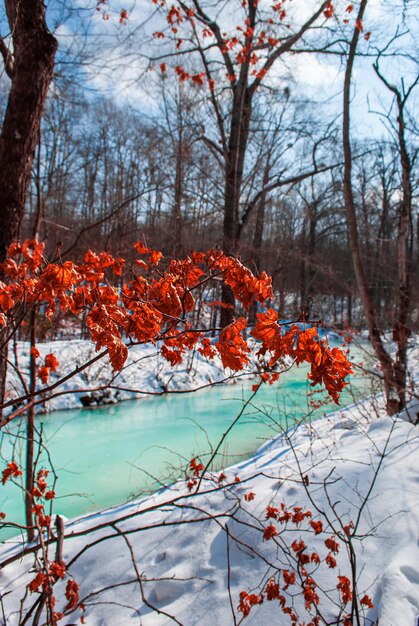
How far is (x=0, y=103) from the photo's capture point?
7781mm

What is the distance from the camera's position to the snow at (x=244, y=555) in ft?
6.95

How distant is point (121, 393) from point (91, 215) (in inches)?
523

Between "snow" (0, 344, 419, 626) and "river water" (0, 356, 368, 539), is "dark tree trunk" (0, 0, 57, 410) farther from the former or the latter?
"river water" (0, 356, 368, 539)

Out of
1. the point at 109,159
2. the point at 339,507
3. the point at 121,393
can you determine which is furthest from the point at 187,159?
the point at 109,159

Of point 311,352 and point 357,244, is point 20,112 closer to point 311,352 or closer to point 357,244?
point 311,352

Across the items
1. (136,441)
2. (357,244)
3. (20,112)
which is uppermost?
(20,112)

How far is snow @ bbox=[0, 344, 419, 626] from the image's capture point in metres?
2.12

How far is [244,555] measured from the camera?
262 cm

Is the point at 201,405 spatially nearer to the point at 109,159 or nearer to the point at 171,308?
the point at 171,308

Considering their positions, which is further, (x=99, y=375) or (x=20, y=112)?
(x=99, y=375)

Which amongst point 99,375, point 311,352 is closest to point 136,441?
point 99,375

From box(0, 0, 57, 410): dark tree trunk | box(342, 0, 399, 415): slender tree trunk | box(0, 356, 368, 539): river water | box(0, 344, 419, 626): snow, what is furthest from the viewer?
box(342, 0, 399, 415): slender tree trunk

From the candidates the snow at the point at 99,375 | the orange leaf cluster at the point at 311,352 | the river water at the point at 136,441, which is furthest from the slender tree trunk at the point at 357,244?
the orange leaf cluster at the point at 311,352

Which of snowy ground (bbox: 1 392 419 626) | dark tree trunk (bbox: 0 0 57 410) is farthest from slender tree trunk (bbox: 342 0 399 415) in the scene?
dark tree trunk (bbox: 0 0 57 410)
